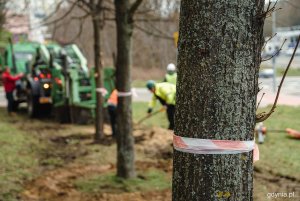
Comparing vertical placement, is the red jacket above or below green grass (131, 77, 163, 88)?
above

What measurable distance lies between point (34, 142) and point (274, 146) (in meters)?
5.23

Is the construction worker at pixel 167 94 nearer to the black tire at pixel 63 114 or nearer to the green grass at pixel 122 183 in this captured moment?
the green grass at pixel 122 183

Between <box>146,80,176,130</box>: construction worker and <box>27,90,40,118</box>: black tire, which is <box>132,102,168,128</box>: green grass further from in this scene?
<box>27,90,40,118</box>: black tire

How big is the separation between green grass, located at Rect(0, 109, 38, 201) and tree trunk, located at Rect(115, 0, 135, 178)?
1.56 meters

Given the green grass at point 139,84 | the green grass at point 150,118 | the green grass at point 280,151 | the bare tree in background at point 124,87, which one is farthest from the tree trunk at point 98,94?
the green grass at point 139,84

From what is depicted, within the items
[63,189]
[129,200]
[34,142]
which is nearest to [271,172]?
[129,200]

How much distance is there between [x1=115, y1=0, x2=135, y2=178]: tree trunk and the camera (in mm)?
6566

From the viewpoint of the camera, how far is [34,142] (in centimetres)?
1033

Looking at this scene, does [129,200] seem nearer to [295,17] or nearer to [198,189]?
[295,17]

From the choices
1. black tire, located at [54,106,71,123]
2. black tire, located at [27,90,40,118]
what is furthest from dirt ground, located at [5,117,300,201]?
black tire, located at [27,90,40,118]

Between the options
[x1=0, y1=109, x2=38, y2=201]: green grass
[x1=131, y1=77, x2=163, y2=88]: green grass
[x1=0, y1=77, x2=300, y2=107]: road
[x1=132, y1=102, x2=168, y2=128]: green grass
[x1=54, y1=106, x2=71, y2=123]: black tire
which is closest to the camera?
[x1=0, y1=109, x2=38, y2=201]: green grass

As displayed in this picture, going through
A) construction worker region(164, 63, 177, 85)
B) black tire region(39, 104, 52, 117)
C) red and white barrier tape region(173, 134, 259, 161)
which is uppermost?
red and white barrier tape region(173, 134, 259, 161)

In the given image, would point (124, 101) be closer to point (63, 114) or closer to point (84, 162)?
point (84, 162)

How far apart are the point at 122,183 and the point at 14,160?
2548mm
